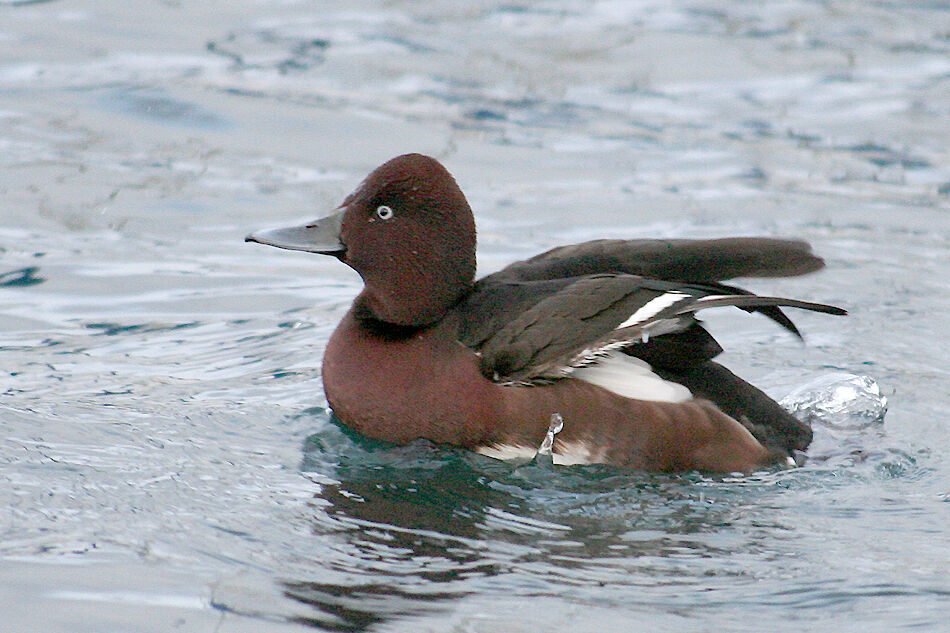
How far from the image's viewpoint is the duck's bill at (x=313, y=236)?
482cm

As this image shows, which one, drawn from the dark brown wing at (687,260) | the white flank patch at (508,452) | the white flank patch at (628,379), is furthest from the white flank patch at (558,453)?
the dark brown wing at (687,260)

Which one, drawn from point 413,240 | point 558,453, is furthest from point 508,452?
point 413,240

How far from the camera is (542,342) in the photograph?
14.5 ft

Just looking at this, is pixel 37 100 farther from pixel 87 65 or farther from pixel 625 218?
pixel 625 218

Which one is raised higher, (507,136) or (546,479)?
(507,136)

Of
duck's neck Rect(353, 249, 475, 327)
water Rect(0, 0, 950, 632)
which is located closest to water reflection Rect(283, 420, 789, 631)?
water Rect(0, 0, 950, 632)

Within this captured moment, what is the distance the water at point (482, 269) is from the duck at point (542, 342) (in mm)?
120

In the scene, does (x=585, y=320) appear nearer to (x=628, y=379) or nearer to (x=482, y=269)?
(x=628, y=379)

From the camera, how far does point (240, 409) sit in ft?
17.1

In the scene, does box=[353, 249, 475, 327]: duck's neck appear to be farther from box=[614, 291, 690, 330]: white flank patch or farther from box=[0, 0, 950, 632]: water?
box=[614, 291, 690, 330]: white flank patch

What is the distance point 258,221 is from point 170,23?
384 centimetres

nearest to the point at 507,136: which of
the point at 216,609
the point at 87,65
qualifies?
the point at 87,65

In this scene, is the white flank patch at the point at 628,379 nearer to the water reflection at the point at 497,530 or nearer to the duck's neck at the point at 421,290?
the water reflection at the point at 497,530

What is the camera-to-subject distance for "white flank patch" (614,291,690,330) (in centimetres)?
438
